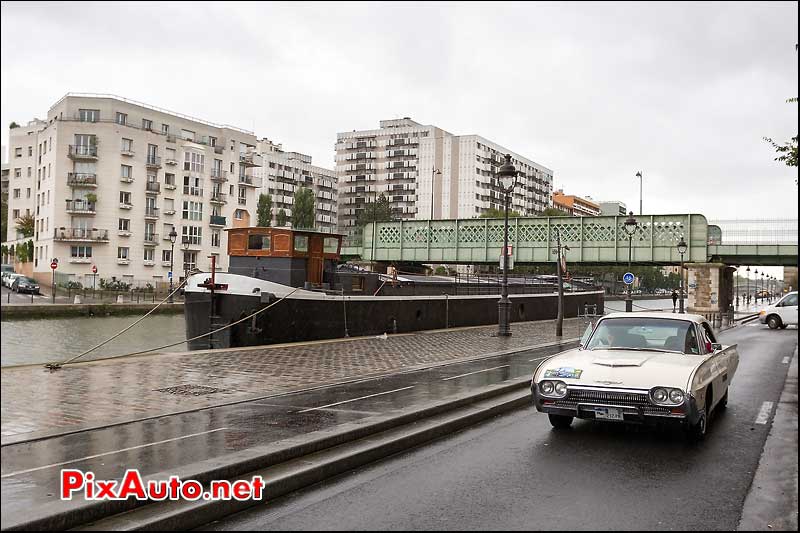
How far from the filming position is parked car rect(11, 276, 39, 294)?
140 feet

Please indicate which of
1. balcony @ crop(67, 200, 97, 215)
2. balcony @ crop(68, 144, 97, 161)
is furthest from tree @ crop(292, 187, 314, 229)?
balcony @ crop(67, 200, 97, 215)

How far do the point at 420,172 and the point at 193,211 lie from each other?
86.9 m

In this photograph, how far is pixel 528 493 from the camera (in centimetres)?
584

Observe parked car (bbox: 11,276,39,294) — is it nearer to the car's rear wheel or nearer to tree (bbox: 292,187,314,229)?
the car's rear wheel

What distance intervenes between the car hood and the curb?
62.9 inches

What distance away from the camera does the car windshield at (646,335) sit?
28.8 ft

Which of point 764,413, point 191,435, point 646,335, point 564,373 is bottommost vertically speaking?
point 764,413

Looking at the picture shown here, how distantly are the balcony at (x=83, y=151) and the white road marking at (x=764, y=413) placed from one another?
1815 inches

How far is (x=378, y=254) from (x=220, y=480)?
54724mm

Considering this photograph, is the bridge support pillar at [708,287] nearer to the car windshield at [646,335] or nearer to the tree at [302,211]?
the car windshield at [646,335]

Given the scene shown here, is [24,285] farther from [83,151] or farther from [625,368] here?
[625,368]

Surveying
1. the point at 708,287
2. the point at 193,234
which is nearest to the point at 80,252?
the point at 193,234

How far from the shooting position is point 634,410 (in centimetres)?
740

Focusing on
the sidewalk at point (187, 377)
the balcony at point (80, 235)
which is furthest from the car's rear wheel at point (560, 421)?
the balcony at point (80, 235)
